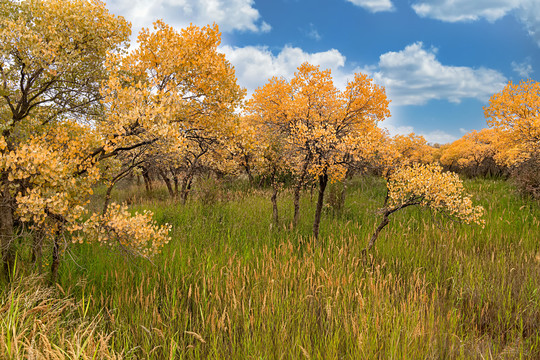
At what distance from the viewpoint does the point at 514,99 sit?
18297 millimetres

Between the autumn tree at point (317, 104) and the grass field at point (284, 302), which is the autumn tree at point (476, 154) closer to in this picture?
the autumn tree at point (317, 104)

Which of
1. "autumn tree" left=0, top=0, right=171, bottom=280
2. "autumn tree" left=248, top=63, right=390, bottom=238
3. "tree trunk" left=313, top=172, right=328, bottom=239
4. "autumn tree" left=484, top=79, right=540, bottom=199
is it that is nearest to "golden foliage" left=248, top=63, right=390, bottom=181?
"autumn tree" left=248, top=63, right=390, bottom=238

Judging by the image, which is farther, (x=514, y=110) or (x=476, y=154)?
(x=476, y=154)

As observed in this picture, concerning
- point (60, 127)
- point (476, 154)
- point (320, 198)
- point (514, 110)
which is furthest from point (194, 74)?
point (476, 154)

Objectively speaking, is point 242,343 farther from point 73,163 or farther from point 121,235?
point 73,163

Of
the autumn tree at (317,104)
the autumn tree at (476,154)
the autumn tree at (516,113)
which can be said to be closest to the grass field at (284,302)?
the autumn tree at (317,104)

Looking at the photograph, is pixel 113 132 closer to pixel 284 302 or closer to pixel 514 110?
pixel 284 302

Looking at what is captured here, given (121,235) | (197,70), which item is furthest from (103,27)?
(121,235)

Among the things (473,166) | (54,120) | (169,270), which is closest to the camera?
(169,270)

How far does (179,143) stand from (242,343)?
2.81 metres

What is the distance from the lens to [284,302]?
3.63 meters

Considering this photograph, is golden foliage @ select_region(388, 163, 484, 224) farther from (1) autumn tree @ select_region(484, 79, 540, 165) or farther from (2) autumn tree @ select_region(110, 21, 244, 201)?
(1) autumn tree @ select_region(484, 79, 540, 165)

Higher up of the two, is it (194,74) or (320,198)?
(194,74)

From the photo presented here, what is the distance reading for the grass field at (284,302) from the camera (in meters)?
2.89
